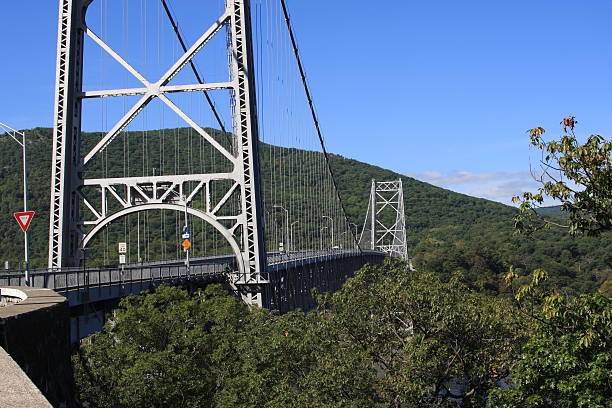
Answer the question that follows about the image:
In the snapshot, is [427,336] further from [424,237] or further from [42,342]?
[424,237]

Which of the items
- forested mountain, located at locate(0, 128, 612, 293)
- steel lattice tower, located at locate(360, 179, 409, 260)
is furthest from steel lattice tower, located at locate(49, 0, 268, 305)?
steel lattice tower, located at locate(360, 179, 409, 260)

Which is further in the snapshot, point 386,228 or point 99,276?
point 386,228

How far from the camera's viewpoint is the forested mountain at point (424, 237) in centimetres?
7731

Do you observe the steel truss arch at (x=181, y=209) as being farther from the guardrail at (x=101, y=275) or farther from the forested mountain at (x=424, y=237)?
the forested mountain at (x=424, y=237)

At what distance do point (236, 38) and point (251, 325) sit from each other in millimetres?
14049

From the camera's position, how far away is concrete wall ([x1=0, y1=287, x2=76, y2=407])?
34.0 ft

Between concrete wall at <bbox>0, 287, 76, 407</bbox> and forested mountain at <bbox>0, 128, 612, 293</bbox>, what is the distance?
3492 centimetres

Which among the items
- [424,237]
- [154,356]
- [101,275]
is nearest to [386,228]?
[424,237]

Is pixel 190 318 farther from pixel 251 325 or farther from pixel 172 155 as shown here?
pixel 172 155

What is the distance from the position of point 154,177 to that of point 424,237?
463ft

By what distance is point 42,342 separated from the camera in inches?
461

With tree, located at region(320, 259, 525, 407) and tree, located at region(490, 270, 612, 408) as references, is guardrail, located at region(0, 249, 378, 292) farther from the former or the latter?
tree, located at region(490, 270, 612, 408)

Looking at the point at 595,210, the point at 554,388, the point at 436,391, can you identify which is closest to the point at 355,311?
the point at 436,391

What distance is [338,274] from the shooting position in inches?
3036
